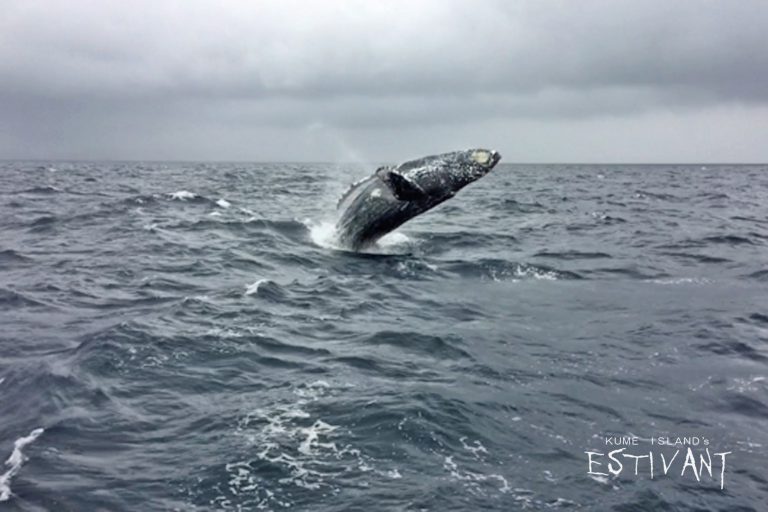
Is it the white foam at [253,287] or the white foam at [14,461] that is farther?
the white foam at [253,287]

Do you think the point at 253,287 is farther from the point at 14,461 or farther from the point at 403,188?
the point at 14,461

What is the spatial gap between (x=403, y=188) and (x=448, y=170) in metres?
1.46

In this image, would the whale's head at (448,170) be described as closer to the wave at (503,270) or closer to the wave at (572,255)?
the wave at (503,270)

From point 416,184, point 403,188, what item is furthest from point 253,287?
point 416,184

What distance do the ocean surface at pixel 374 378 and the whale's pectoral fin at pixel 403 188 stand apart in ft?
7.53

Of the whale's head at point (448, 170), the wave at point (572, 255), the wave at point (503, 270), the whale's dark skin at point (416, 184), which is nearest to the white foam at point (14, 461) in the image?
the whale's dark skin at point (416, 184)

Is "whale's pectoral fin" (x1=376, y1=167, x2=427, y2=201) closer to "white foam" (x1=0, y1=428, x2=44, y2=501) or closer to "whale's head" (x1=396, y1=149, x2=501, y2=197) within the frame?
"whale's head" (x1=396, y1=149, x2=501, y2=197)

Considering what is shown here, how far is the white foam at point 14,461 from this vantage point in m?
6.55

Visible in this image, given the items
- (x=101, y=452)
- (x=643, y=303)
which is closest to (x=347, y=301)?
(x=643, y=303)

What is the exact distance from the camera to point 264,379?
1012cm

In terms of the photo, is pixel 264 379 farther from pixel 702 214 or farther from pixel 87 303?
pixel 702 214

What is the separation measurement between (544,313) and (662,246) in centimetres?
1197

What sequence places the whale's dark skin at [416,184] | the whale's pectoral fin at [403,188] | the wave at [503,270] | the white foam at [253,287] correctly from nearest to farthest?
the white foam at [253,287] < the whale's pectoral fin at [403,188] < the whale's dark skin at [416,184] < the wave at [503,270]

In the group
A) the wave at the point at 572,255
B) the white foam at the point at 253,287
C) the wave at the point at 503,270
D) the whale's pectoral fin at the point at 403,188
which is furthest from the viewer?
the wave at the point at 572,255
